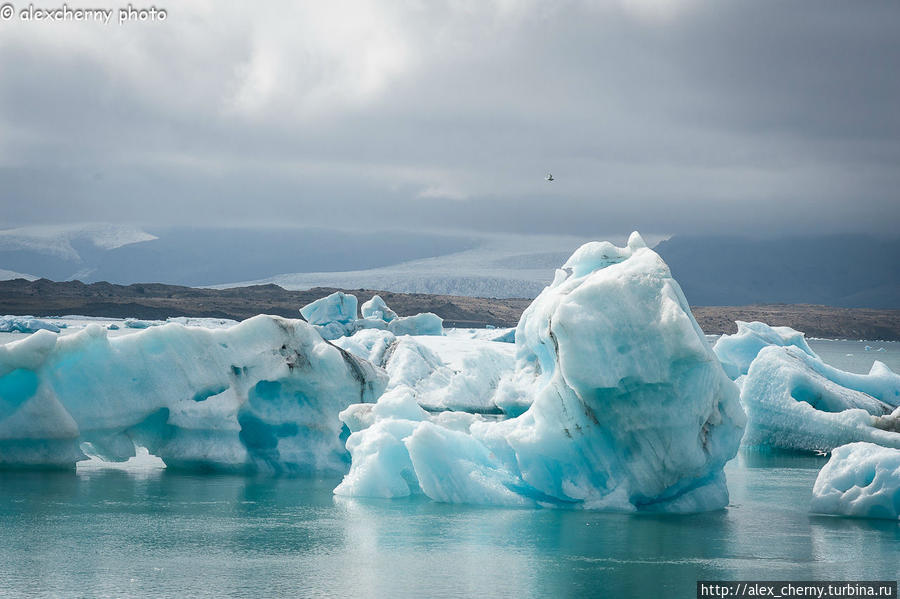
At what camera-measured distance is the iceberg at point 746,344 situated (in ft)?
69.3

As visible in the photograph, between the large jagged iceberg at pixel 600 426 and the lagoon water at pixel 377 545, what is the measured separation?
0.31m

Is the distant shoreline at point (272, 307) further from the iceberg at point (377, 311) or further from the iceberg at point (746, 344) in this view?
the iceberg at point (746, 344)

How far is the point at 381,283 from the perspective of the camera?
9925cm

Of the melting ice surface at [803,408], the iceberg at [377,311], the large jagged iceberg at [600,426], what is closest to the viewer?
the large jagged iceberg at [600,426]

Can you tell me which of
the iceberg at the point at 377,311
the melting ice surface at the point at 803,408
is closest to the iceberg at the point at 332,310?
the iceberg at the point at 377,311

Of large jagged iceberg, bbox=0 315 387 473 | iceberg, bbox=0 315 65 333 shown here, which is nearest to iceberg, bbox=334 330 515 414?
large jagged iceberg, bbox=0 315 387 473

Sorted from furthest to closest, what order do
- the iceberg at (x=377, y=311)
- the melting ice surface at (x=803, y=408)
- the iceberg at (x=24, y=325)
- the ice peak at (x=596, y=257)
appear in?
the iceberg at (x=24, y=325) → the iceberg at (x=377, y=311) → the melting ice surface at (x=803, y=408) → the ice peak at (x=596, y=257)

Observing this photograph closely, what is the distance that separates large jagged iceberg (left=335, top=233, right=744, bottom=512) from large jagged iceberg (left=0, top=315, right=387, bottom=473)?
1.93 meters

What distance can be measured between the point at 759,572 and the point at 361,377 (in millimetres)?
7002

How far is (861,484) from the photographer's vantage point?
10.7 m

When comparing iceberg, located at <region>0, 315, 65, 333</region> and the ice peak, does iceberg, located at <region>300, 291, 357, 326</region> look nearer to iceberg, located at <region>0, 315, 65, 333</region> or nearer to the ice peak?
iceberg, located at <region>0, 315, 65, 333</region>

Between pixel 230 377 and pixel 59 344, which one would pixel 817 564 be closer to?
pixel 230 377

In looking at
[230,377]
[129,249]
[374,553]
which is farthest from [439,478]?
[129,249]

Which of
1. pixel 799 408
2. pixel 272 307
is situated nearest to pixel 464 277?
pixel 272 307
